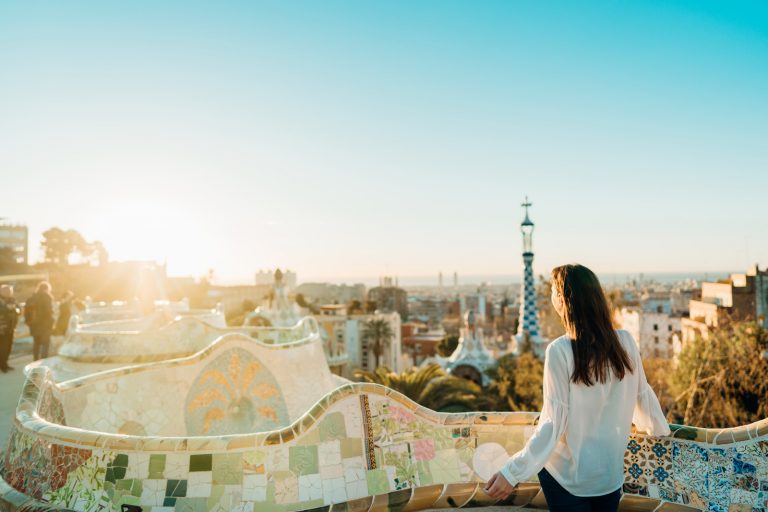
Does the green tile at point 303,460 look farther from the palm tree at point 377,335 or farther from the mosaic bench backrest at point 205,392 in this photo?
the palm tree at point 377,335

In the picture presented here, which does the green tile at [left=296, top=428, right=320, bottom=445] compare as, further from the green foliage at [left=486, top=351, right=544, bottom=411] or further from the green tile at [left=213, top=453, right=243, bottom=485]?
the green foliage at [left=486, top=351, right=544, bottom=411]

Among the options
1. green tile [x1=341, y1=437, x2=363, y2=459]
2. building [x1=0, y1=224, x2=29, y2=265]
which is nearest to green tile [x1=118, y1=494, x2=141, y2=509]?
green tile [x1=341, y1=437, x2=363, y2=459]

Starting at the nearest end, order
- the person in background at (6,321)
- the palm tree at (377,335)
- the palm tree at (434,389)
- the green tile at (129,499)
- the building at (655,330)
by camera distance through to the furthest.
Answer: the green tile at (129,499), the person in background at (6,321), the palm tree at (434,389), the building at (655,330), the palm tree at (377,335)

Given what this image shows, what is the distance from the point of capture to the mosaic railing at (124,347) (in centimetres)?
606

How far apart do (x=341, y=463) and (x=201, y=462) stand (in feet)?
2.09

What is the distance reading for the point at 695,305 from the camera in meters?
24.0

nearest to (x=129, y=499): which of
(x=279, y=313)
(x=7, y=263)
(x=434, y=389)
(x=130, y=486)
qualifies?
(x=130, y=486)

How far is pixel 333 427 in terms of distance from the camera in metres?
2.66

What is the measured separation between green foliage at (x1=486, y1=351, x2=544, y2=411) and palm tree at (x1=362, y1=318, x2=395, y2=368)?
476 inches

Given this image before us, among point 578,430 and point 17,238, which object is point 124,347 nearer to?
point 578,430

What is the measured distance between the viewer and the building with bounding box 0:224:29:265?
116 ft

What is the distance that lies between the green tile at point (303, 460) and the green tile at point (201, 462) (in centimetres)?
35

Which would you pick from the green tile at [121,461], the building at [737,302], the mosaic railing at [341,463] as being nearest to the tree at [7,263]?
the mosaic railing at [341,463]

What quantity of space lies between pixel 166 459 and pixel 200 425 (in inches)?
107
